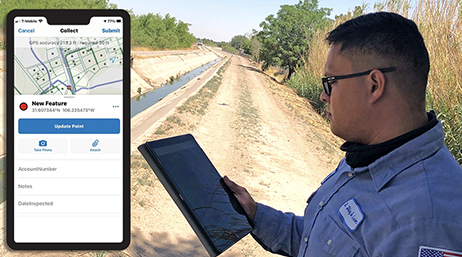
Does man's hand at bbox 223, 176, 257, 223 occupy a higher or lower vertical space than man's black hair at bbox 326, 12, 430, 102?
lower

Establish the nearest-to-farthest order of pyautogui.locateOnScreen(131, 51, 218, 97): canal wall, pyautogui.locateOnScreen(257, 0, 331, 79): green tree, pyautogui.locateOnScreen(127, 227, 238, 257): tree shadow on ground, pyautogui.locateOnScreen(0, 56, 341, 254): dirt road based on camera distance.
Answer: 1. pyautogui.locateOnScreen(127, 227, 238, 257): tree shadow on ground
2. pyautogui.locateOnScreen(0, 56, 341, 254): dirt road
3. pyautogui.locateOnScreen(131, 51, 218, 97): canal wall
4. pyautogui.locateOnScreen(257, 0, 331, 79): green tree

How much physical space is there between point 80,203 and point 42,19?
0.80m

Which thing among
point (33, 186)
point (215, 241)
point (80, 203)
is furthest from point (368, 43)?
point (33, 186)

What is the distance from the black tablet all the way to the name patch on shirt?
507 mm

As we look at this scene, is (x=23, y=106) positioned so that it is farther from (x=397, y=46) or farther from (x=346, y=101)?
(x=397, y=46)

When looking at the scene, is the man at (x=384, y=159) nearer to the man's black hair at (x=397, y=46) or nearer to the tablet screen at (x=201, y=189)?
the man's black hair at (x=397, y=46)

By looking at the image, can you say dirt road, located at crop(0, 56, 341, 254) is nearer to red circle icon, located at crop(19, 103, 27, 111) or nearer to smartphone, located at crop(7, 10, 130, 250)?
smartphone, located at crop(7, 10, 130, 250)

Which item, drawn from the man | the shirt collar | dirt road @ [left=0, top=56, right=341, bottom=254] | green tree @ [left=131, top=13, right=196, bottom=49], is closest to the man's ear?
the man

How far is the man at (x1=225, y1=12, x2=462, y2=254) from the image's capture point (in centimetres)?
113

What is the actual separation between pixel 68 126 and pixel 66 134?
3cm

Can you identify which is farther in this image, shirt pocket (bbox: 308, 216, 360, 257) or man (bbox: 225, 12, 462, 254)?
shirt pocket (bbox: 308, 216, 360, 257)

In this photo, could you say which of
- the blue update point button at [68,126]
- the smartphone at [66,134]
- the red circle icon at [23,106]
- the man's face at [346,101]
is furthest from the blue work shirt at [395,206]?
the red circle icon at [23,106]

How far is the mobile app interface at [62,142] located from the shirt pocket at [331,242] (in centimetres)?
79

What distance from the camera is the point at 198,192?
1676 mm
